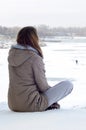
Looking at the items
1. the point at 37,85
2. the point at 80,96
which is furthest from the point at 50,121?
the point at 80,96

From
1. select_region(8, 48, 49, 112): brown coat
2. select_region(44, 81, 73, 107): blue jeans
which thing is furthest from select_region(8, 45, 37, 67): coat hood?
select_region(44, 81, 73, 107): blue jeans

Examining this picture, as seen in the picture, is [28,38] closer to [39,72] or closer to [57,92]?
[39,72]

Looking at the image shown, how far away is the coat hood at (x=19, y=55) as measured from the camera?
2.53 m

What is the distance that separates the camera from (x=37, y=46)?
261cm

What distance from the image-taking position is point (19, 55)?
8.32 feet

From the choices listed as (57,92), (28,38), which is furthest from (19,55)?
(57,92)

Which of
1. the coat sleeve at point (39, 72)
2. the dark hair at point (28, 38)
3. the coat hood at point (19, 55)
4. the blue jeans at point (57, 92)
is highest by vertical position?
the dark hair at point (28, 38)

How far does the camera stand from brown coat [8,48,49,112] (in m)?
2.52

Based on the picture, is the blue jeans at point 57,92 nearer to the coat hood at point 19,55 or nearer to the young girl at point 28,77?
the young girl at point 28,77

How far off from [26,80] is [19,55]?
19 cm

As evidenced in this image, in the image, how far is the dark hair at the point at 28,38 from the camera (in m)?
2.59

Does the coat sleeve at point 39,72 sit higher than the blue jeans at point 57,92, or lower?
higher

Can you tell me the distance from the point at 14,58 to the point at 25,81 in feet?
0.61

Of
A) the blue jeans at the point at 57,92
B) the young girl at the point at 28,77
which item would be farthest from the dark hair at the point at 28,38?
the blue jeans at the point at 57,92
